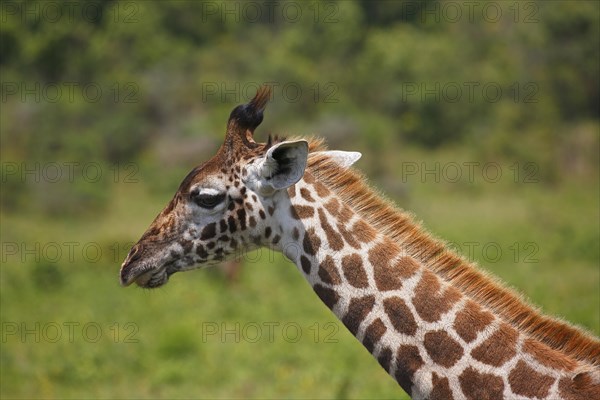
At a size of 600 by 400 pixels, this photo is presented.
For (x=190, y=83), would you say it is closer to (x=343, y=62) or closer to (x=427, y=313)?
(x=343, y=62)

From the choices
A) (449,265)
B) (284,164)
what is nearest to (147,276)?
(284,164)

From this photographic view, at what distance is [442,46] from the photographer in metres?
33.4

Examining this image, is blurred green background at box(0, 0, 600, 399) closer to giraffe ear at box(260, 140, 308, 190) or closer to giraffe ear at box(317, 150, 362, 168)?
giraffe ear at box(317, 150, 362, 168)

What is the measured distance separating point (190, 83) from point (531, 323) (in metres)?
30.2

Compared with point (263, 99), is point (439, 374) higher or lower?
lower

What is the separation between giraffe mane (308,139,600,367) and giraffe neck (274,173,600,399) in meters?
0.05

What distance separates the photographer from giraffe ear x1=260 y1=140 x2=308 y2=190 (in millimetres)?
5273

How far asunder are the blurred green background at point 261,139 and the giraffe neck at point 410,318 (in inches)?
136

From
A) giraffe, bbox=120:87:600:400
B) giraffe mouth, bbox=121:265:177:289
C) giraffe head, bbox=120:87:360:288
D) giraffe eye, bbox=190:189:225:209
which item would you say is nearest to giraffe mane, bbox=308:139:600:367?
giraffe, bbox=120:87:600:400

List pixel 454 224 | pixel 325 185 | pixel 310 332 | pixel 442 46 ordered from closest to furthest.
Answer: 1. pixel 325 185
2. pixel 310 332
3. pixel 454 224
4. pixel 442 46

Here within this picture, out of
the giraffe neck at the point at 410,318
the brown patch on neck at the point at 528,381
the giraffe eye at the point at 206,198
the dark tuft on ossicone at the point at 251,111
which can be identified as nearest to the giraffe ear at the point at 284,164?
the giraffe neck at the point at 410,318

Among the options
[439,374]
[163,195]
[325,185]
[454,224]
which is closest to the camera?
[439,374]

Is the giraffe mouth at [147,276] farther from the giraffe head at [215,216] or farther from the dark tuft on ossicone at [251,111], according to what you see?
the dark tuft on ossicone at [251,111]

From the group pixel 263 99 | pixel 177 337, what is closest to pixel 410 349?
pixel 263 99
